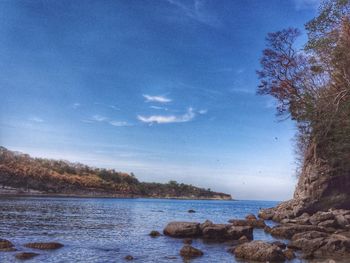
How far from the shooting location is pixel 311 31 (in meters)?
30.9

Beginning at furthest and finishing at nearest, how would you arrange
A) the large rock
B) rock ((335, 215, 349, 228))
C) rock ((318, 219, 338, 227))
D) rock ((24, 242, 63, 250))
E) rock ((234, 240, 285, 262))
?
rock ((335, 215, 349, 228)) < rock ((318, 219, 338, 227)) < rock ((24, 242, 63, 250)) < the large rock < rock ((234, 240, 285, 262))

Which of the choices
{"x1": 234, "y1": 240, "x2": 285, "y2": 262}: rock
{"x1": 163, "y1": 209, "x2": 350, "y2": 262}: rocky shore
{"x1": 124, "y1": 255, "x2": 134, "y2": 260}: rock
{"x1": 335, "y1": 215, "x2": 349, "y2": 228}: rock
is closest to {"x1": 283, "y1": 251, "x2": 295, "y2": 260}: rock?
{"x1": 163, "y1": 209, "x2": 350, "y2": 262}: rocky shore

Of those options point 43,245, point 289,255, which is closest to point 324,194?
point 289,255

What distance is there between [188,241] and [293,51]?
989 inches

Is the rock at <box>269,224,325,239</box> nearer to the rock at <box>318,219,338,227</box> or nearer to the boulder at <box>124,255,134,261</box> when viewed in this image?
the rock at <box>318,219,338,227</box>

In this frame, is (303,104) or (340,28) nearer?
(340,28)

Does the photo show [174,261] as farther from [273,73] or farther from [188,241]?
[273,73]

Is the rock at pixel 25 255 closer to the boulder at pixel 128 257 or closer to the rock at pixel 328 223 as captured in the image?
the boulder at pixel 128 257

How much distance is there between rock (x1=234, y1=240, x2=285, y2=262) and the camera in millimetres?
21125

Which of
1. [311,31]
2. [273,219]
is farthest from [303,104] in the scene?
[273,219]

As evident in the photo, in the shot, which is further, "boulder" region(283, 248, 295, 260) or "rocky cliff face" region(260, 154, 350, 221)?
"rocky cliff face" region(260, 154, 350, 221)

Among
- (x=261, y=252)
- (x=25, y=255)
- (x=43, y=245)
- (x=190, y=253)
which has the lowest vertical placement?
(x=25, y=255)

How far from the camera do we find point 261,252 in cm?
2139

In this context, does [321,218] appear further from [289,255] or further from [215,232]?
[289,255]
